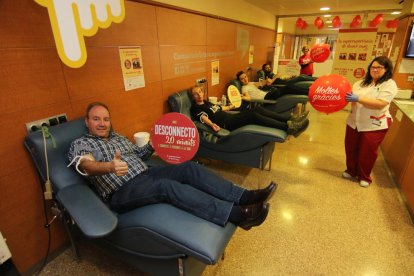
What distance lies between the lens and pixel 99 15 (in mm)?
1322

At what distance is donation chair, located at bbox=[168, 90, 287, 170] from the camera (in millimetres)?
2260

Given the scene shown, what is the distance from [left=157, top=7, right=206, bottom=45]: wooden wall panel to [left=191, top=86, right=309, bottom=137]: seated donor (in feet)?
2.05

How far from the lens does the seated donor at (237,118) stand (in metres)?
2.43

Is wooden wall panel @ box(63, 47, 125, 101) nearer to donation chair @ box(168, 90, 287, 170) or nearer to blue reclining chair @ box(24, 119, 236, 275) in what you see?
blue reclining chair @ box(24, 119, 236, 275)

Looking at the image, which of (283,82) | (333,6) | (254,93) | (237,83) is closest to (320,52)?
(283,82)

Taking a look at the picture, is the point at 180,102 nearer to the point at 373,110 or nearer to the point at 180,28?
the point at 180,28

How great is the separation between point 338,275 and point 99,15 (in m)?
2.23

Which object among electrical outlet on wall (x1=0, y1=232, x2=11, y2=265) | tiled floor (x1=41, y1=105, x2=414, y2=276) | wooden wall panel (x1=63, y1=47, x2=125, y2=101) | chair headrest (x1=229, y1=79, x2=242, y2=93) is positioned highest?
wooden wall panel (x1=63, y1=47, x2=125, y2=101)

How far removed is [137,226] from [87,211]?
27 cm

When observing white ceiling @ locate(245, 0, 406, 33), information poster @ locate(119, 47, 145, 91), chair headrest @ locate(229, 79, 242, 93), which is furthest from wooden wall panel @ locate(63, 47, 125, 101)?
white ceiling @ locate(245, 0, 406, 33)

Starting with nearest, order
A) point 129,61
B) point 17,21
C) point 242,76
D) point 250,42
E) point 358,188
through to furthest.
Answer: point 17,21 < point 129,61 < point 358,188 < point 242,76 < point 250,42

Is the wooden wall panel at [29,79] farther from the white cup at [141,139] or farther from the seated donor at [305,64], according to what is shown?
the seated donor at [305,64]

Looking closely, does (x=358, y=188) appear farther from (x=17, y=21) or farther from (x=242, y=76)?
(x=17, y=21)

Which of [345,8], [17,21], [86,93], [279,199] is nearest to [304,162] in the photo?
[279,199]
